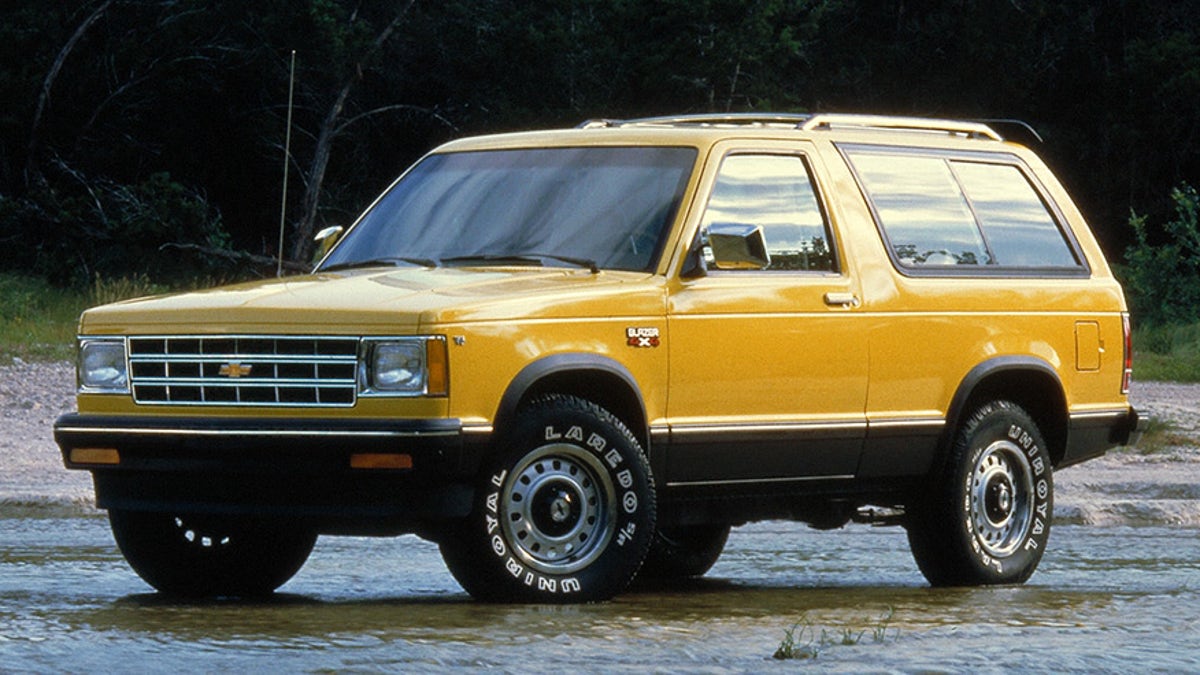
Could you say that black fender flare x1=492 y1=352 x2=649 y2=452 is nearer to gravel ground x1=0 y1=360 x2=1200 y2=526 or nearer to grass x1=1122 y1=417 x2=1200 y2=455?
gravel ground x1=0 y1=360 x2=1200 y2=526

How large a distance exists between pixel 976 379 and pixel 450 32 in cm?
3375

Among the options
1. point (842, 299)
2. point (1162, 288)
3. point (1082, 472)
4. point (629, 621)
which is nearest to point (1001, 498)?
point (842, 299)

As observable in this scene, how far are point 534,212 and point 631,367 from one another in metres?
0.99

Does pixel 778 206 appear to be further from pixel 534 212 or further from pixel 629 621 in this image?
pixel 629 621

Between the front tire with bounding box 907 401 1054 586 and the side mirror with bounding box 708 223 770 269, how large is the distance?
1.58m

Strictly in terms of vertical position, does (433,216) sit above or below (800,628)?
above

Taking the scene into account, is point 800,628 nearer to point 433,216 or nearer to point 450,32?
point 433,216

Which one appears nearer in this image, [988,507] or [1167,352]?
[988,507]

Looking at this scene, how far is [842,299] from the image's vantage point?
9.59 m

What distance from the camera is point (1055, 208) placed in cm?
1101

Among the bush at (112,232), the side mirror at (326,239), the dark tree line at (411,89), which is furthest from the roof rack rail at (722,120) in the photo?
the bush at (112,232)

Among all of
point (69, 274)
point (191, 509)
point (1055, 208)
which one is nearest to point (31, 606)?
point (191, 509)

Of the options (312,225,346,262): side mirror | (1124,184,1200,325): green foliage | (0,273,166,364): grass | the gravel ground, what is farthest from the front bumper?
(1124,184,1200,325): green foliage

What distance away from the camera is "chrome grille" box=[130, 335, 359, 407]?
8234mm
